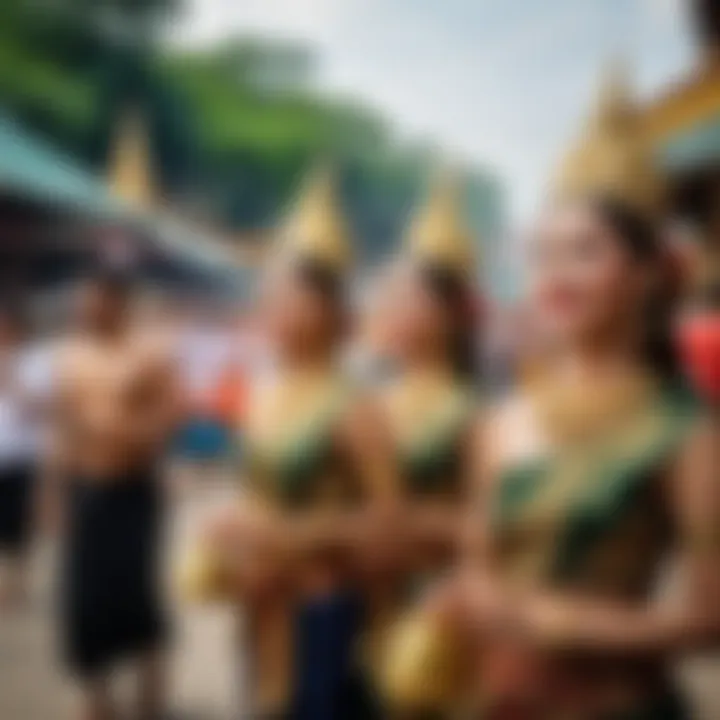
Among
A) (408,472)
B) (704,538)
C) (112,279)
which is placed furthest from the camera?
(112,279)

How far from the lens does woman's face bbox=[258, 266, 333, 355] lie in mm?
1066

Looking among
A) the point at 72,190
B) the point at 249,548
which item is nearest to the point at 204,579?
the point at 249,548

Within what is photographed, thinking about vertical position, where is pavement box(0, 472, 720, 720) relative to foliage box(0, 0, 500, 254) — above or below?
below

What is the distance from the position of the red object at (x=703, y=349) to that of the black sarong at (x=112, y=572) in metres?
0.47

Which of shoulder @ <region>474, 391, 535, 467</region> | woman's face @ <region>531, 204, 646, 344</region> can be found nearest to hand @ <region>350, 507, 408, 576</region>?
shoulder @ <region>474, 391, 535, 467</region>

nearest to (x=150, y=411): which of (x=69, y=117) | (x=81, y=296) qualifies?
(x=81, y=296)

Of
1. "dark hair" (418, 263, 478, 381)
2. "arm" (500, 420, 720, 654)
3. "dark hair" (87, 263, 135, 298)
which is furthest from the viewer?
"dark hair" (87, 263, 135, 298)

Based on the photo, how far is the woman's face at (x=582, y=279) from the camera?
96 cm

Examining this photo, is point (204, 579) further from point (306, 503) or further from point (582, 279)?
point (582, 279)

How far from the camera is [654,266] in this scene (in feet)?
3.15

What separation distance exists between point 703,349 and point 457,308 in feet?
0.68

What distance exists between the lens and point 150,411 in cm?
111

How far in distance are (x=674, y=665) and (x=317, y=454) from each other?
34cm

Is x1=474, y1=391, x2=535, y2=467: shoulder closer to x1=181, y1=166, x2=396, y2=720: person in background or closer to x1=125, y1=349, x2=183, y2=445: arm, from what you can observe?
x1=181, y1=166, x2=396, y2=720: person in background
